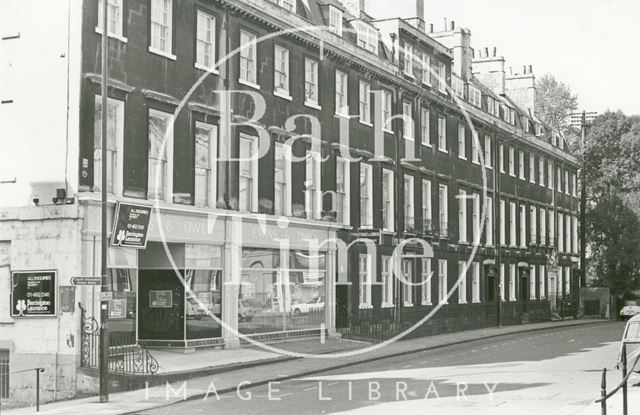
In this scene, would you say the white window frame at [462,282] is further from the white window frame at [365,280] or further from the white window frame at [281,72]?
the white window frame at [281,72]

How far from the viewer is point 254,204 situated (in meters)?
28.2

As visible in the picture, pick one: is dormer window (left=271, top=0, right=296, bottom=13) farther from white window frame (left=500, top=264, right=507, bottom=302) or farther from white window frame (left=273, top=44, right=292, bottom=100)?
white window frame (left=500, top=264, right=507, bottom=302)

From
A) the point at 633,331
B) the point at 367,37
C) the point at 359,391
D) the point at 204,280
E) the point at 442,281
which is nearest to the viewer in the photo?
the point at 359,391

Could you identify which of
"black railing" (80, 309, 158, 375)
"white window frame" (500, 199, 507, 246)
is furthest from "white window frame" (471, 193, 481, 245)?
"black railing" (80, 309, 158, 375)

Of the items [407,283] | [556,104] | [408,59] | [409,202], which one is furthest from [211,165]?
[556,104]

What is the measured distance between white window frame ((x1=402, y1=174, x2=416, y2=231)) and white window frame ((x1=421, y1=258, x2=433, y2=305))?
7.03ft

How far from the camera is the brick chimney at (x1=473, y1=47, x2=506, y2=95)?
57553mm

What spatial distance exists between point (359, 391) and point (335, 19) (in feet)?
65.9

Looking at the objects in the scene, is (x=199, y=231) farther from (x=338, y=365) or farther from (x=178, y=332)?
(x=338, y=365)

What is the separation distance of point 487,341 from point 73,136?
20.5 metres

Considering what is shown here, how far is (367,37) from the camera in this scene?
3747 cm

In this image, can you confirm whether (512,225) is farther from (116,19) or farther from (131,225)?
(116,19)

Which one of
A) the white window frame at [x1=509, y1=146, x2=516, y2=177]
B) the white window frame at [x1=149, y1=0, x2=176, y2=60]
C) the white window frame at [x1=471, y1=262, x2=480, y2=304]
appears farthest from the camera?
the white window frame at [x1=509, y1=146, x2=516, y2=177]

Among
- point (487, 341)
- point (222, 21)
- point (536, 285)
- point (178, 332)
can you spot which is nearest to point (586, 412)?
point (178, 332)
